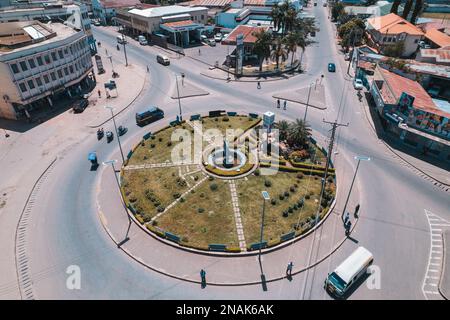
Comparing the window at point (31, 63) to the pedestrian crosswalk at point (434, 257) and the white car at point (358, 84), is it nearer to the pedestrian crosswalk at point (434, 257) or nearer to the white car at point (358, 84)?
the pedestrian crosswalk at point (434, 257)

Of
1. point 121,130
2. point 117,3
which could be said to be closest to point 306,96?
point 121,130

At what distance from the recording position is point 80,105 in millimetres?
61312

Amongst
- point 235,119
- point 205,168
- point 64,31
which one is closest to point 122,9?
point 64,31

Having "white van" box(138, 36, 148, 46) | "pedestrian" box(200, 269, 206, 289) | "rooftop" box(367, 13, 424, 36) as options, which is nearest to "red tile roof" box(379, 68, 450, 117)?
"rooftop" box(367, 13, 424, 36)

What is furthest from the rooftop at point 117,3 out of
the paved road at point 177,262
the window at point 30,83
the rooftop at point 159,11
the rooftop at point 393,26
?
the rooftop at point 393,26

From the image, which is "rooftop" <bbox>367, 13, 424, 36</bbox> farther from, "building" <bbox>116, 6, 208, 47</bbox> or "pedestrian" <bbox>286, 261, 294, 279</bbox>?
"pedestrian" <bbox>286, 261, 294, 279</bbox>

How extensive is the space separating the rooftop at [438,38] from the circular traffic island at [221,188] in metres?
68.9

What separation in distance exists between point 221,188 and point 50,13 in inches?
3239

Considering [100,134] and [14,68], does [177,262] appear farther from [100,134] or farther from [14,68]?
[14,68]

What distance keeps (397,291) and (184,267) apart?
22176 millimetres

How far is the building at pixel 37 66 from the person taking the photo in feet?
173

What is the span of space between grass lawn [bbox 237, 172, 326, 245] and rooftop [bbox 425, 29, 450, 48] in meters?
75.6

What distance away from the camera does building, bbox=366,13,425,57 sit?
8681 cm
